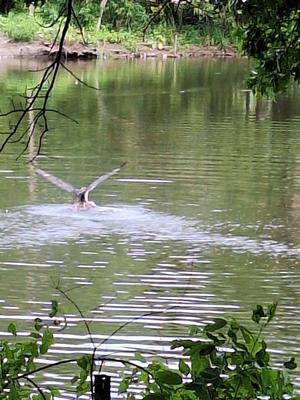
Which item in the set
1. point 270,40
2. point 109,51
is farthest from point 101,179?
point 109,51

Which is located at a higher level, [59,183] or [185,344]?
[185,344]

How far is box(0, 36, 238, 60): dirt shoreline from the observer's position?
34491mm

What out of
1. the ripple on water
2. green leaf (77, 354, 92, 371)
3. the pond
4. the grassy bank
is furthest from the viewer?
the grassy bank

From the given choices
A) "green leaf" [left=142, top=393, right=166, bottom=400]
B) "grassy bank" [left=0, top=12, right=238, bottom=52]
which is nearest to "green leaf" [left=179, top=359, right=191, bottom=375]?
"green leaf" [left=142, top=393, right=166, bottom=400]

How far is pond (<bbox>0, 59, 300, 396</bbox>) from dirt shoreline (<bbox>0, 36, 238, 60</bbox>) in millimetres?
15809

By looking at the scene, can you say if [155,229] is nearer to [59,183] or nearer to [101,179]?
[101,179]

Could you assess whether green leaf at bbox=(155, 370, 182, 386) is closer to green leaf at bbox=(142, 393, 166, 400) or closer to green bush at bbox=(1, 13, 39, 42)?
green leaf at bbox=(142, 393, 166, 400)

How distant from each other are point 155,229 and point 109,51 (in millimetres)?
27660

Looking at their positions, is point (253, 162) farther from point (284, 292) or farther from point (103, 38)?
point (103, 38)

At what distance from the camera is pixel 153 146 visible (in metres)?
15.2

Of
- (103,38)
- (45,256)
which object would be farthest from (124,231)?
(103,38)

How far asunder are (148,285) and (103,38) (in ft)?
95.2

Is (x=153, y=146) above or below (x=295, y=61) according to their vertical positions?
below

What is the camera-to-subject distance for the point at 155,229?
32.7ft
